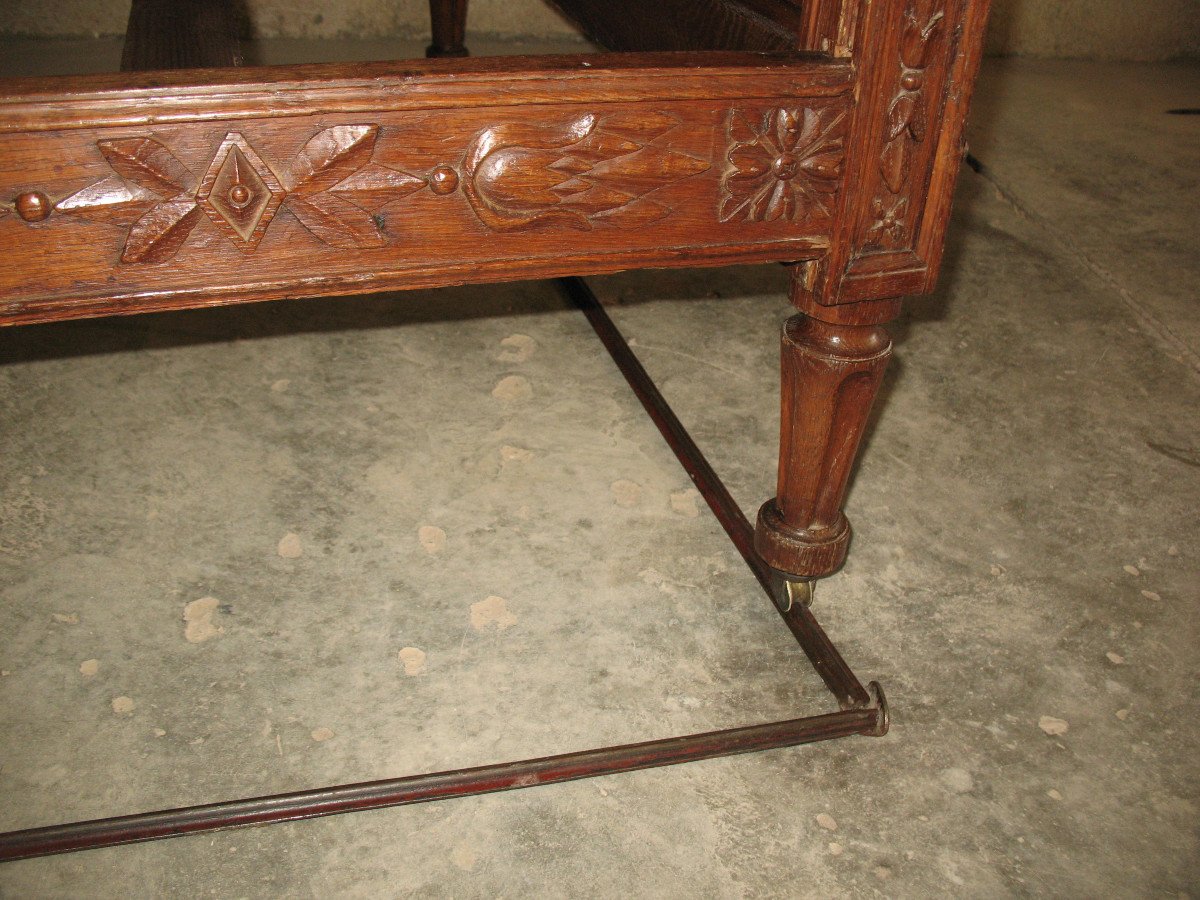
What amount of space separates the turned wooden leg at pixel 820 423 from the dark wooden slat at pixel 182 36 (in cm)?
65

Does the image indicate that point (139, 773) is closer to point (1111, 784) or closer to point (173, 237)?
point (173, 237)

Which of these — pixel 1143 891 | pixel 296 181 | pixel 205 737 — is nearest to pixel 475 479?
pixel 205 737

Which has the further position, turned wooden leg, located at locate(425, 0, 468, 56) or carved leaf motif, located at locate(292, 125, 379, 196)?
turned wooden leg, located at locate(425, 0, 468, 56)

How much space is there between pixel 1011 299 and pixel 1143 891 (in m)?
1.38

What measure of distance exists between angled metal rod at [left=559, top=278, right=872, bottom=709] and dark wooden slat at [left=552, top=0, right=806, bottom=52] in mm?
518

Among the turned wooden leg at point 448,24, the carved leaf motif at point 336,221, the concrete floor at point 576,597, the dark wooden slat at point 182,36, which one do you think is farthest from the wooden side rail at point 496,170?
the turned wooden leg at point 448,24

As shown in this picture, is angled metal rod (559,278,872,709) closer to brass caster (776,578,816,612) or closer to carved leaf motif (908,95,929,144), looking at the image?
brass caster (776,578,816,612)

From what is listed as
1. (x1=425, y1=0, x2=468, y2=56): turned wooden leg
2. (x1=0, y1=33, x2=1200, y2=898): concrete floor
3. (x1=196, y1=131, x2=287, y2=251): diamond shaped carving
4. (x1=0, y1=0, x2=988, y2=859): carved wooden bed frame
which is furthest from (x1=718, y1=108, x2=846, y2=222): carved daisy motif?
(x1=425, y1=0, x2=468, y2=56): turned wooden leg

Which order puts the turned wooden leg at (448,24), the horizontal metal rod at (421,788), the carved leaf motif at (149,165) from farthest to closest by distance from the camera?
the turned wooden leg at (448,24) < the horizontal metal rod at (421,788) < the carved leaf motif at (149,165)

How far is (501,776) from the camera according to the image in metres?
1.03

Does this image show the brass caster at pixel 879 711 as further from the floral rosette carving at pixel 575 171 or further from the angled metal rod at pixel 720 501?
the floral rosette carving at pixel 575 171

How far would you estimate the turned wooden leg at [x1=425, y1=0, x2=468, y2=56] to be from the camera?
85.7 inches

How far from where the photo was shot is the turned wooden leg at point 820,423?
1.00 metres

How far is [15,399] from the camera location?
167cm
